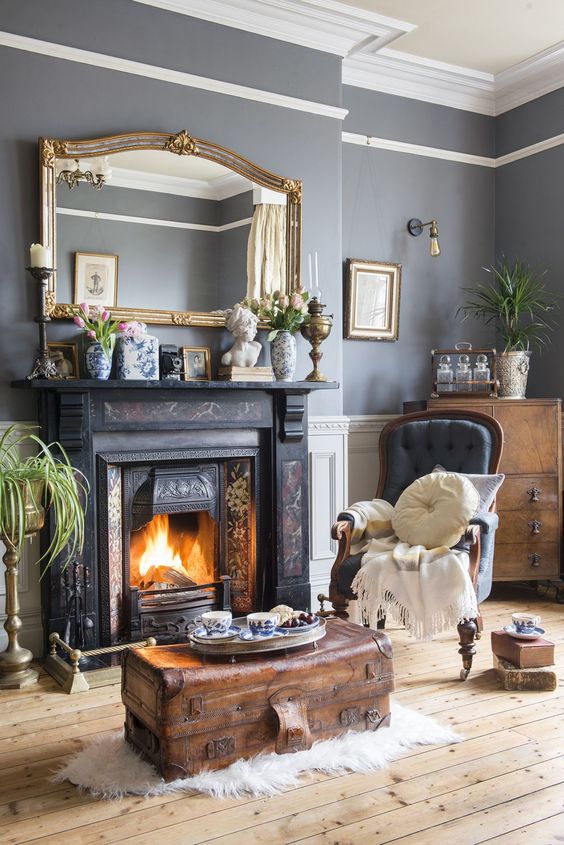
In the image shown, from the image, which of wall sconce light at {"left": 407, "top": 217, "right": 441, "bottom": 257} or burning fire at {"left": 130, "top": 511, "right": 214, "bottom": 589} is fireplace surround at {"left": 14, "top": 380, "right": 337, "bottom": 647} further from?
wall sconce light at {"left": 407, "top": 217, "right": 441, "bottom": 257}

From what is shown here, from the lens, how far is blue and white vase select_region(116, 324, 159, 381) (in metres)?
3.43

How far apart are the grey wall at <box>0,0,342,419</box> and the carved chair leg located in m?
1.51

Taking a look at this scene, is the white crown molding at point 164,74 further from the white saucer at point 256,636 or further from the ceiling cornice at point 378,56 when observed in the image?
the white saucer at point 256,636

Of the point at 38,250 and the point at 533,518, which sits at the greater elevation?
the point at 38,250

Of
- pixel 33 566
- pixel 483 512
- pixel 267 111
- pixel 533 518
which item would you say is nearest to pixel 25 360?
pixel 33 566

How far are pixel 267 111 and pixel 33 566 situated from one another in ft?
8.29

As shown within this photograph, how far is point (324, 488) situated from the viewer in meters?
4.17

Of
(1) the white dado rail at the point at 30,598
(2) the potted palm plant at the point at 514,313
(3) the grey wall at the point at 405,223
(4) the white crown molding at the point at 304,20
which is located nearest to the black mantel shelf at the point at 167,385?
(1) the white dado rail at the point at 30,598

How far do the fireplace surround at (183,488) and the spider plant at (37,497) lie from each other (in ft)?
0.53

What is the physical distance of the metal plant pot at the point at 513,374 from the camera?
176 inches

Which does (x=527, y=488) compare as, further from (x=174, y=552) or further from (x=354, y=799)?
(x=354, y=799)

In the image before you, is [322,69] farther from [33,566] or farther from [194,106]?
[33,566]

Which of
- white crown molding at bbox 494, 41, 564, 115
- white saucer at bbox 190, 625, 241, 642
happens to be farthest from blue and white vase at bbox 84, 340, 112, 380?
white crown molding at bbox 494, 41, 564, 115

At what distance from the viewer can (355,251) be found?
4.63m
